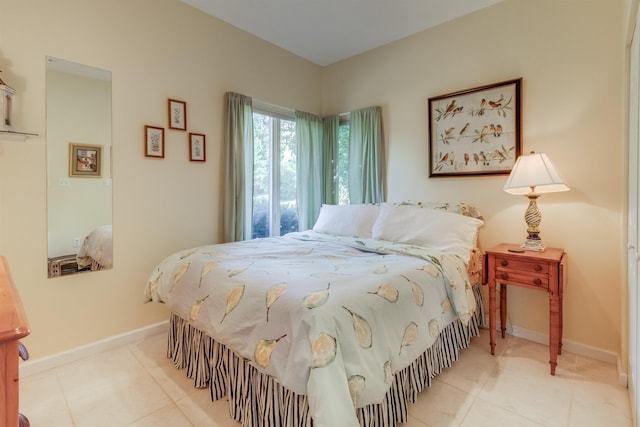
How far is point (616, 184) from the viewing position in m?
2.08

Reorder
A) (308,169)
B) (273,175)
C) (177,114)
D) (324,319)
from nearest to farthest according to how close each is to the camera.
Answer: (324,319) < (177,114) < (273,175) < (308,169)

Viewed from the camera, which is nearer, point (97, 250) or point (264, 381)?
point (264, 381)

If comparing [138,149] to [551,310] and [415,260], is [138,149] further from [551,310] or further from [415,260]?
[551,310]

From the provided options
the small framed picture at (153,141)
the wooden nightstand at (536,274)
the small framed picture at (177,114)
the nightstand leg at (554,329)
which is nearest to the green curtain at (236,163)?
the small framed picture at (177,114)

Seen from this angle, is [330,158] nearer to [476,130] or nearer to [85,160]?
[476,130]

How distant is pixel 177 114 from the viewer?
2.61 meters

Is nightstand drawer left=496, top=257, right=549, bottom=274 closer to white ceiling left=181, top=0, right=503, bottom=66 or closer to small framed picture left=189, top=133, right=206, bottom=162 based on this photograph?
white ceiling left=181, top=0, right=503, bottom=66

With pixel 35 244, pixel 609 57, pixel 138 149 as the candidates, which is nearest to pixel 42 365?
pixel 35 244

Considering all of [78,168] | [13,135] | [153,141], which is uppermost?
[153,141]

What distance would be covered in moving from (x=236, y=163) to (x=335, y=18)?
159cm

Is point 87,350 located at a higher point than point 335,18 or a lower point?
lower

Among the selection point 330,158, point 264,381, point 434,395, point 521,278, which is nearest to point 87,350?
point 264,381

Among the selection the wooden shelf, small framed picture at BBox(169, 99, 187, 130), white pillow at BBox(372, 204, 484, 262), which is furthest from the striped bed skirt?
small framed picture at BBox(169, 99, 187, 130)

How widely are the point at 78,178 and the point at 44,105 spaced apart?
1.59 ft
